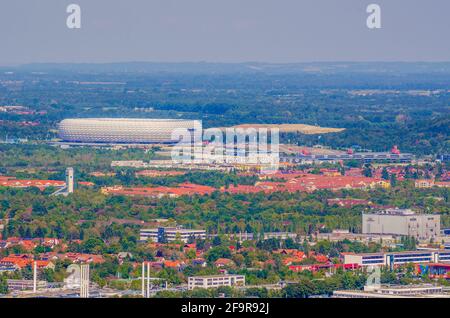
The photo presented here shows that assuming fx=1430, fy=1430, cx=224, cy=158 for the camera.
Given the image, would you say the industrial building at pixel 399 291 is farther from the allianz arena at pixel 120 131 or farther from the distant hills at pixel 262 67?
the distant hills at pixel 262 67

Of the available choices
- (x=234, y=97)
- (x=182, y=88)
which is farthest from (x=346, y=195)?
(x=182, y=88)

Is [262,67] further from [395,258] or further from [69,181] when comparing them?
[395,258]

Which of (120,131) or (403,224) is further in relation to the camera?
(120,131)

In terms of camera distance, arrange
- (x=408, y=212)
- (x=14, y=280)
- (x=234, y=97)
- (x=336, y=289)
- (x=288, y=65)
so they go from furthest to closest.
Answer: (x=288, y=65)
(x=234, y=97)
(x=408, y=212)
(x=14, y=280)
(x=336, y=289)

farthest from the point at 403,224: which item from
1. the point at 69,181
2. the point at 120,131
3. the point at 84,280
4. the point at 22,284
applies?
the point at 120,131

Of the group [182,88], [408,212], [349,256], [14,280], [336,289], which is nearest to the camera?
[336,289]

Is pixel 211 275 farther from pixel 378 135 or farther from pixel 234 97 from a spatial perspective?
pixel 234 97

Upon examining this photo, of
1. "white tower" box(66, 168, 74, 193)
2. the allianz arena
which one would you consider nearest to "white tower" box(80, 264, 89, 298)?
"white tower" box(66, 168, 74, 193)
